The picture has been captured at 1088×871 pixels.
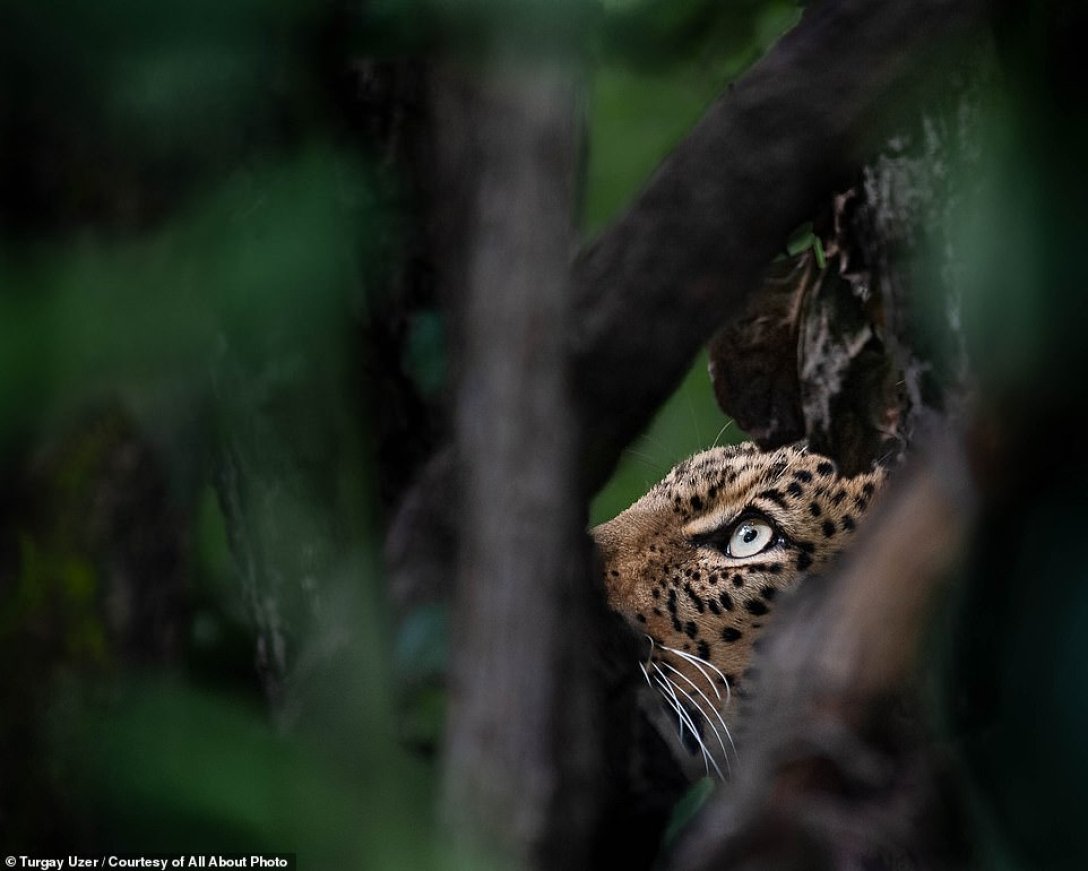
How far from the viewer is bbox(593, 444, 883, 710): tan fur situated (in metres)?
1.29

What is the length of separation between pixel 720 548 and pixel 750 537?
0.04 m

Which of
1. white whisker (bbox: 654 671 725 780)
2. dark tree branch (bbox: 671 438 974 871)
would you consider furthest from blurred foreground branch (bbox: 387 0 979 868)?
white whisker (bbox: 654 671 725 780)

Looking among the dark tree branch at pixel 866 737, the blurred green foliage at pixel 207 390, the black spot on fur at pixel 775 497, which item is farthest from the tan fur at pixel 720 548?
the blurred green foliage at pixel 207 390

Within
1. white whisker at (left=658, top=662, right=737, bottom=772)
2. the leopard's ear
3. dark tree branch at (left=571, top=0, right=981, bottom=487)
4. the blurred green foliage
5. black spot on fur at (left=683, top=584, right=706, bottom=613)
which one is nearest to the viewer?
the blurred green foliage

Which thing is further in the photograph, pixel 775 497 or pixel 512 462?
pixel 775 497

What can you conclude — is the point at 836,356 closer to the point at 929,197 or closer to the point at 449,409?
the point at 929,197

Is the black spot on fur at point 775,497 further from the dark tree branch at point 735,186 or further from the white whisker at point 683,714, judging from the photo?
the dark tree branch at point 735,186

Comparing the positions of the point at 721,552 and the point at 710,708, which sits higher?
the point at 721,552

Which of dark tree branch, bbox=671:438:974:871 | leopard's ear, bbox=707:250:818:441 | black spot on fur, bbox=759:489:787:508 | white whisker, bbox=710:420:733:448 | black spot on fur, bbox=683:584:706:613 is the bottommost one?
dark tree branch, bbox=671:438:974:871

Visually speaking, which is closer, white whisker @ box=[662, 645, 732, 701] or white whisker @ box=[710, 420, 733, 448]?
white whisker @ box=[710, 420, 733, 448]

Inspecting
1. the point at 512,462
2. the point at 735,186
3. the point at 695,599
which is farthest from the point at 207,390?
the point at 695,599

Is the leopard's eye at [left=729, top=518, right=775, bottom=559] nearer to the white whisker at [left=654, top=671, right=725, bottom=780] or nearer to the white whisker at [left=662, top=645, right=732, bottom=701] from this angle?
the white whisker at [left=662, top=645, right=732, bottom=701]

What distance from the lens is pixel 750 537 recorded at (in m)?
1.46

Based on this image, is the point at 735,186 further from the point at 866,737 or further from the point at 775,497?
the point at 775,497
